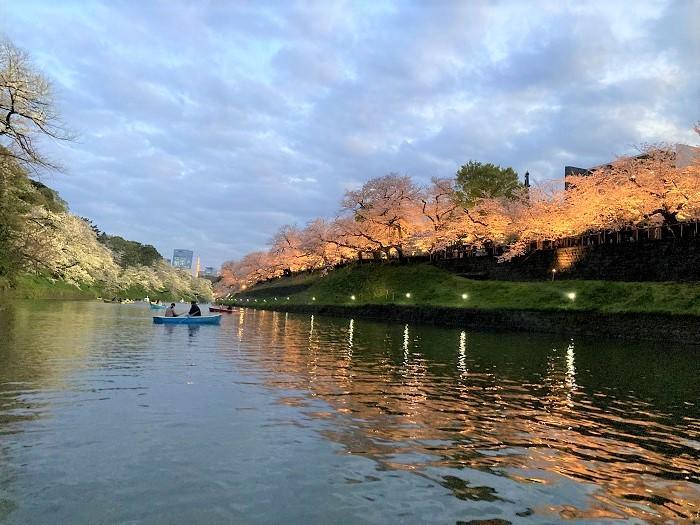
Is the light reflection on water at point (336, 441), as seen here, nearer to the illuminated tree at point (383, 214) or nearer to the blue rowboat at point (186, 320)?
the blue rowboat at point (186, 320)

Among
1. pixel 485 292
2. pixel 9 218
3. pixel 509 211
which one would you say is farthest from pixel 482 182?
pixel 9 218

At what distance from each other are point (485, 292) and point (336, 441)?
42339 mm

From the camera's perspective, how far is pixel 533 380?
17.2 metres

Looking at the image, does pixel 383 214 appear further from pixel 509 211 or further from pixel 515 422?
pixel 515 422

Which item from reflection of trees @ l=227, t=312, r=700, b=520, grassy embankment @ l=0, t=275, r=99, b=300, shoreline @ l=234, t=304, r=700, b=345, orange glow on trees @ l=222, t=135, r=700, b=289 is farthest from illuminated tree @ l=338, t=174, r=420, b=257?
reflection of trees @ l=227, t=312, r=700, b=520

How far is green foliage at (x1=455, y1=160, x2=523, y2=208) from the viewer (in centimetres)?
7544

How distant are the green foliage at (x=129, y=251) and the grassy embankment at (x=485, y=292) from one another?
2591 inches

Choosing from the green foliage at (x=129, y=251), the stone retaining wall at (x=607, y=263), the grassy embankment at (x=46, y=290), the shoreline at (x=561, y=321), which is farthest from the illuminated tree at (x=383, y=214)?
the green foliage at (x=129, y=251)

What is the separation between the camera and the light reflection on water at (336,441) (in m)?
6.53

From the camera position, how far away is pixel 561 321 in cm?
3728

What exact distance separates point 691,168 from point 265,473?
1738 inches

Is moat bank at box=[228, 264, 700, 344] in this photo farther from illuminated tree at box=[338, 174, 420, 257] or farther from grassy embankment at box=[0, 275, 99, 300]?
grassy embankment at box=[0, 275, 99, 300]

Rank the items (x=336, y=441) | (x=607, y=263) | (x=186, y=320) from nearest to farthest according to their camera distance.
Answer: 1. (x=336, y=441)
2. (x=186, y=320)
3. (x=607, y=263)

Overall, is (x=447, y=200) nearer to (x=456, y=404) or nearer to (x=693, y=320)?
(x=693, y=320)
